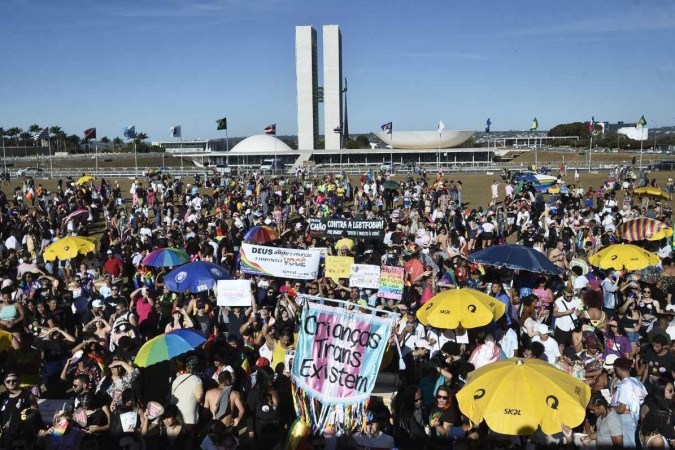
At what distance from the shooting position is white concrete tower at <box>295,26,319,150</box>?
93.2 m

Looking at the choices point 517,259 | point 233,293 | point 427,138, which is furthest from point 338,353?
point 427,138

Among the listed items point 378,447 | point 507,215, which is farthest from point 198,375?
point 507,215

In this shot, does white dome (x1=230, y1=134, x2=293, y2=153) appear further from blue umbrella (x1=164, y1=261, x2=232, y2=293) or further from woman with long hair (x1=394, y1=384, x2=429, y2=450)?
woman with long hair (x1=394, y1=384, x2=429, y2=450)

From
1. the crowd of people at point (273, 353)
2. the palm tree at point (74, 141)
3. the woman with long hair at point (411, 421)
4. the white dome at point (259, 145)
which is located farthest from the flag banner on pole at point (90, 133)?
the palm tree at point (74, 141)

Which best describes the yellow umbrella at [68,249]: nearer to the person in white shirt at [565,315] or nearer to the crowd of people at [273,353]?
the crowd of people at [273,353]

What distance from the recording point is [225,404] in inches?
259

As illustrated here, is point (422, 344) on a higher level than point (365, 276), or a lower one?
lower

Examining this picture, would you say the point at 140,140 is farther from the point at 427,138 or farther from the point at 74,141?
the point at 427,138

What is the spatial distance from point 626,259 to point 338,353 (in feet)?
22.8

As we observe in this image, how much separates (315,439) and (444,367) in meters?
1.87

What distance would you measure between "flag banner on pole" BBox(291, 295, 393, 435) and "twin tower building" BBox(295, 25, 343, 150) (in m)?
87.9

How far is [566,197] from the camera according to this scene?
23.6m

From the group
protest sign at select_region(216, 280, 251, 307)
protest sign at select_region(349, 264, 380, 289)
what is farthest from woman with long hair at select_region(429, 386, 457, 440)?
protest sign at select_region(349, 264, 380, 289)

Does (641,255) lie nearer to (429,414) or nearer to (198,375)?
(429,414)
